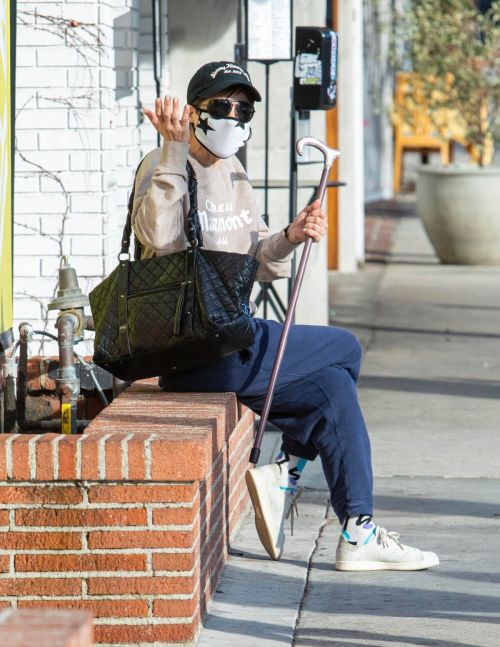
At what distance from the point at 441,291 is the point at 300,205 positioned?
3.28m

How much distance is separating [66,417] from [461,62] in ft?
39.1

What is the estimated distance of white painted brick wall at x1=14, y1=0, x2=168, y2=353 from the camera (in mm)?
6457

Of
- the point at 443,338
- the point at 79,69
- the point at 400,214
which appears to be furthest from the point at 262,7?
the point at 400,214

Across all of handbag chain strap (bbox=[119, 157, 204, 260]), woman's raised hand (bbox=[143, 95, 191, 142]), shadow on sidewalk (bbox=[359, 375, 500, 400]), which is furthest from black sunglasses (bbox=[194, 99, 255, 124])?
shadow on sidewalk (bbox=[359, 375, 500, 400])

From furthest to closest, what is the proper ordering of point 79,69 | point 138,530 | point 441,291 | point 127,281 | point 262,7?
point 441,291, point 262,7, point 79,69, point 127,281, point 138,530

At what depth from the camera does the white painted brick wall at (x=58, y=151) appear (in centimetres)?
646

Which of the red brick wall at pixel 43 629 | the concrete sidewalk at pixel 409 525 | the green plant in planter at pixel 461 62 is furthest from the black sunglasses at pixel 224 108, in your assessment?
the green plant in planter at pixel 461 62

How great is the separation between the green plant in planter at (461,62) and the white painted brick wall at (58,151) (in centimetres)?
939

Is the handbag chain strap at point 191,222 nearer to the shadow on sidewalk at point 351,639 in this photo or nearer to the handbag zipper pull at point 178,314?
the handbag zipper pull at point 178,314

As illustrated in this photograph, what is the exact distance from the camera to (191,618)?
158 inches

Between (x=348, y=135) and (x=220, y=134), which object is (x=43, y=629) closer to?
(x=220, y=134)

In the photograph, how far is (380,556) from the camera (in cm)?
484

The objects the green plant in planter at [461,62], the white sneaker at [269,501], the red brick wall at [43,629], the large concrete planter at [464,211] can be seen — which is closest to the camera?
the red brick wall at [43,629]

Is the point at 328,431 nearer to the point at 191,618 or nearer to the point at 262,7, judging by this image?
the point at 191,618
